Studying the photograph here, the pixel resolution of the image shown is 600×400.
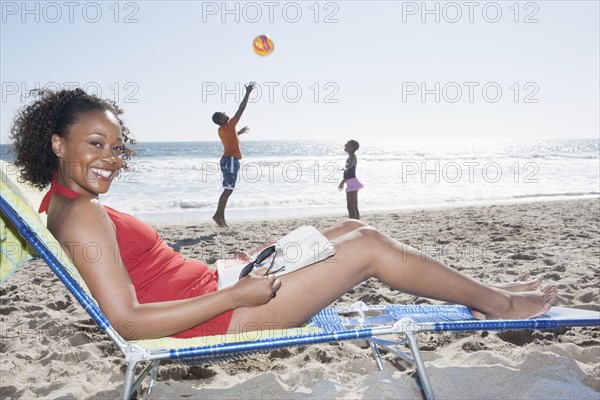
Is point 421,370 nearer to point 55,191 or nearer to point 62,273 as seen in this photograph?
point 62,273

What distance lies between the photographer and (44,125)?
72.6 inches

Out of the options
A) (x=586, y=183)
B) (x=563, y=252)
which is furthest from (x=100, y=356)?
(x=586, y=183)

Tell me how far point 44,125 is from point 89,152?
22 centimetres

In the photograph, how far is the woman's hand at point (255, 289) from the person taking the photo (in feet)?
5.52

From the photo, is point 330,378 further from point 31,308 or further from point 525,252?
point 525,252

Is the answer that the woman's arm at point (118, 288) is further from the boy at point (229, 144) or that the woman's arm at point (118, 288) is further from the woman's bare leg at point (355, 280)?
the boy at point (229, 144)

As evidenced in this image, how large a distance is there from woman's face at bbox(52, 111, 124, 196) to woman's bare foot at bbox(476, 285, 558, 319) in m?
1.65

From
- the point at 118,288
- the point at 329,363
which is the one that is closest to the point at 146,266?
the point at 118,288

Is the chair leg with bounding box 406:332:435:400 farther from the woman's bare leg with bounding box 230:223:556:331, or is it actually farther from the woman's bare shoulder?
the woman's bare shoulder

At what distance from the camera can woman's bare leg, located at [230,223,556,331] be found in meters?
1.92

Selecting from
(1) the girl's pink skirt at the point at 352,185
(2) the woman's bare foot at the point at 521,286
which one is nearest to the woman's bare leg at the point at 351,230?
(2) the woman's bare foot at the point at 521,286

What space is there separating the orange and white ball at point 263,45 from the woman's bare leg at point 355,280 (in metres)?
5.01

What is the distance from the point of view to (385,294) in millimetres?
3539

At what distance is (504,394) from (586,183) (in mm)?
14617
